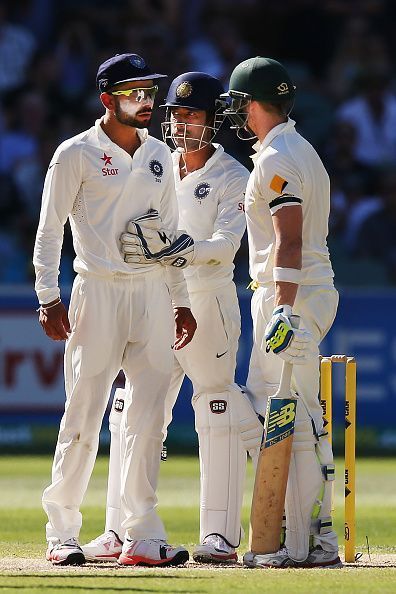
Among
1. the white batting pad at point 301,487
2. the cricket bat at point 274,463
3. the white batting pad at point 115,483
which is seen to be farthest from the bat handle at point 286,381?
the white batting pad at point 115,483

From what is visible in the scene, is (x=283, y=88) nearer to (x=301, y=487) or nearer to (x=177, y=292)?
(x=177, y=292)

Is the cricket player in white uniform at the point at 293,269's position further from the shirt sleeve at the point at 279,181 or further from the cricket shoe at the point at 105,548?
the cricket shoe at the point at 105,548

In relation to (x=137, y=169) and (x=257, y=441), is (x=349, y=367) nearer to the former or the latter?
(x=257, y=441)

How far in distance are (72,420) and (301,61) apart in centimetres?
1042

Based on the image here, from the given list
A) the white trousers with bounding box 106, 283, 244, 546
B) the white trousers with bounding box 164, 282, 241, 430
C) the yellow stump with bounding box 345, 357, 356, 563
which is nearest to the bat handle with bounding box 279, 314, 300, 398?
the yellow stump with bounding box 345, 357, 356, 563

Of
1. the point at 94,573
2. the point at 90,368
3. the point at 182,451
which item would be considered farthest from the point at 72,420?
the point at 182,451

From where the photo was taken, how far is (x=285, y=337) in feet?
19.5

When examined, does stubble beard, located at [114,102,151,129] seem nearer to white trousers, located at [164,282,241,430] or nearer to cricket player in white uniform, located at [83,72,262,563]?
cricket player in white uniform, located at [83,72,262,563]

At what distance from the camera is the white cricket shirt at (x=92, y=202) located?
6.22 meters

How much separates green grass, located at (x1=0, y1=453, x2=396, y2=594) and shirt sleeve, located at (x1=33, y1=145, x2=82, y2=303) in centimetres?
117

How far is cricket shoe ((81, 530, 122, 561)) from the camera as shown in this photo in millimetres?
6512

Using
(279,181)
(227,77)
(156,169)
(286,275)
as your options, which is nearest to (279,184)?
(279,181)

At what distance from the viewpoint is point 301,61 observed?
1611cm

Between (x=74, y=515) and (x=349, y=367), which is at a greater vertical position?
(x=349, y=367)
